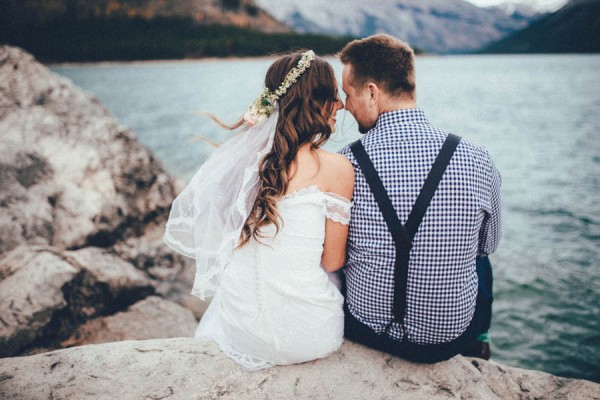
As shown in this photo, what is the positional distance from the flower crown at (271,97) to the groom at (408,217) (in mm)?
290

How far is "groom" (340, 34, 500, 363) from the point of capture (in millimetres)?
1989

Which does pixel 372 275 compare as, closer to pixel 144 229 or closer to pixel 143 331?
pixel 143 331

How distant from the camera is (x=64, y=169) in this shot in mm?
5105

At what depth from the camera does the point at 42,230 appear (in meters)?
4.41

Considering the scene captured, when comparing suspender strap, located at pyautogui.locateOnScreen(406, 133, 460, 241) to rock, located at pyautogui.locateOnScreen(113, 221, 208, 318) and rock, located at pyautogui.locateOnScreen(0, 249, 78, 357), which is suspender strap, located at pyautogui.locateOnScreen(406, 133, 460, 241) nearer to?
rock, located at pyautogui.locateOnScreen(0, 249, 78, 357)

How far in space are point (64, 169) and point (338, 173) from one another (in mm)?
4605

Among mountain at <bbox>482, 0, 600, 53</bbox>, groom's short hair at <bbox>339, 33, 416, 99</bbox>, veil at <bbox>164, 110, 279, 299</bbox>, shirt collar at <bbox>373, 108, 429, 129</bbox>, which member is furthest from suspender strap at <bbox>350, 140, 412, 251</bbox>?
mountain at <bbox>482, 0, 600, 53</bbox>

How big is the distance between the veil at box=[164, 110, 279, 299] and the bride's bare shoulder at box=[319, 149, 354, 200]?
0.43 metres

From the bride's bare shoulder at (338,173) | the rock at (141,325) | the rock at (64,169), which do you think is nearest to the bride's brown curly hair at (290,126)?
the bride's bare shoulder at (338,173)

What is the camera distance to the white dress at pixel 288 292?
217 cm

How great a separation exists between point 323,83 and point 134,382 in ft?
7.16

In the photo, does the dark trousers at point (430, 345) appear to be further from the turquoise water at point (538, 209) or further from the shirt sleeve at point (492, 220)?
the turquoise water at point (538, 209)

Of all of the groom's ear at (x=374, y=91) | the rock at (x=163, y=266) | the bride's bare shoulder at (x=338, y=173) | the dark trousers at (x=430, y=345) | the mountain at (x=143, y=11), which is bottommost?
the rock at (x=163, y=266)

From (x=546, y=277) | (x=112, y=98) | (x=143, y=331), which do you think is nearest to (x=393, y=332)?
(x=143, y=331)
